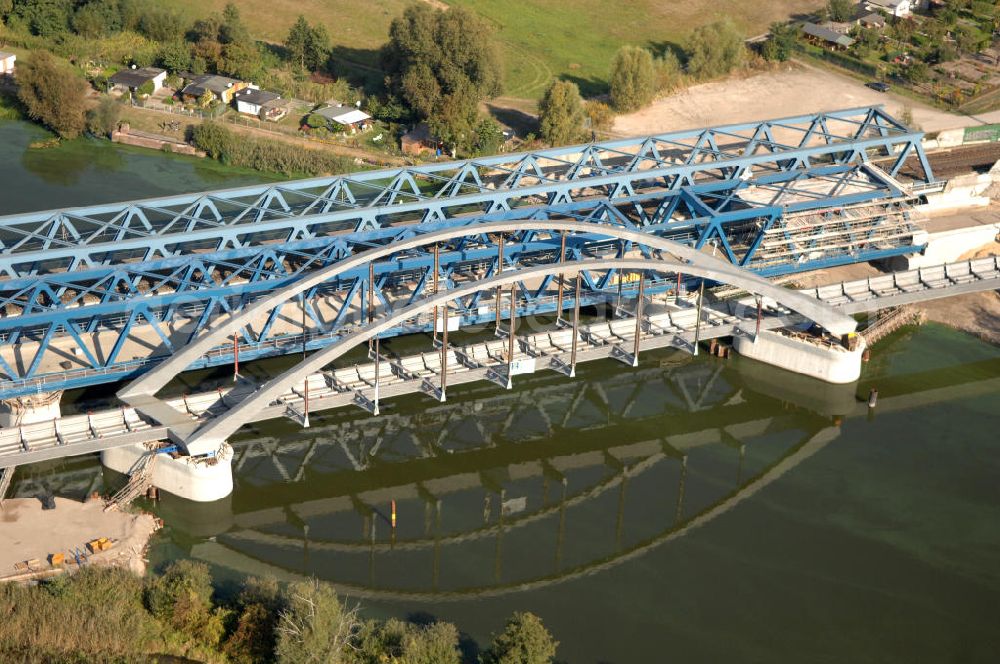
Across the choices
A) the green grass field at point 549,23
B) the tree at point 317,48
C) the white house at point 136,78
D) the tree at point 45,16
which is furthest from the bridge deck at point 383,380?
the tree at point 45,16

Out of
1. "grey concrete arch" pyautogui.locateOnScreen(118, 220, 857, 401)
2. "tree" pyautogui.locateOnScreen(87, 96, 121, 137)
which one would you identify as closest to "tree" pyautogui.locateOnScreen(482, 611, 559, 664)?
"grey concrete arch" pyautogui.locateOnScreen(118, 220, 857, 401)

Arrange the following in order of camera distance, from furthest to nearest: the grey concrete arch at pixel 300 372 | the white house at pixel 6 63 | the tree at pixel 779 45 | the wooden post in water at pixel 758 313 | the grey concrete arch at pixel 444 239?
1. the tree at pixel 779 45
2. the white house at pixel 6 63
3. the wooden post in water at pixel 758 313
4. the grey concrete arch at pixel 444 239
5. the grey concrete arch at pixel 300 372

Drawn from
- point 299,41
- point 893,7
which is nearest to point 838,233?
point 299,41

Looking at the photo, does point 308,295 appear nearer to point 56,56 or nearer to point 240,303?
point 240,303

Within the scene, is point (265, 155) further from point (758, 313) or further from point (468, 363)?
point (758, 313)

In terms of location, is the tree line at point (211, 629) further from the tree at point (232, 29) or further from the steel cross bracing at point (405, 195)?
the tree at point (232, 29)
